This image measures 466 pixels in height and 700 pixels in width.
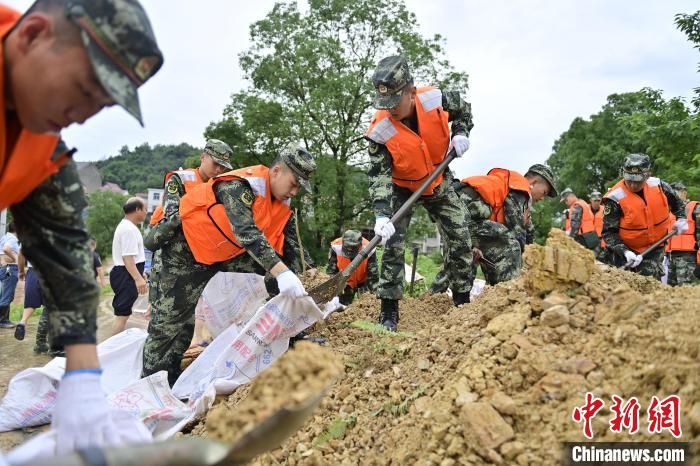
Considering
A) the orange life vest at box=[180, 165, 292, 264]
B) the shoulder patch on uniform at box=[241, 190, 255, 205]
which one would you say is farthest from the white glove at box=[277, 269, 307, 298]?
the shoulder patch on uniform at box=[241, 190, 255, 205]

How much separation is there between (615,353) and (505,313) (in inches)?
28.7

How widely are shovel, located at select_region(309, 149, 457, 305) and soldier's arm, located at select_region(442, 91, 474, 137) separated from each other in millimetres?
296

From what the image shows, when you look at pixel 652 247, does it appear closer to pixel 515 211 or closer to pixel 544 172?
pixel 544 172

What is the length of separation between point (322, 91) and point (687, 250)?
Answer: 1461 centimetres

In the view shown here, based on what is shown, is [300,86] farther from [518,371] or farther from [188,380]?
[518,371]

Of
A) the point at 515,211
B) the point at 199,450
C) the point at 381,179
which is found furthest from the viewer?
the point at 515,211

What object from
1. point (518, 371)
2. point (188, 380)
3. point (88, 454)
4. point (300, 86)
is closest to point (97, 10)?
point (88, 454)

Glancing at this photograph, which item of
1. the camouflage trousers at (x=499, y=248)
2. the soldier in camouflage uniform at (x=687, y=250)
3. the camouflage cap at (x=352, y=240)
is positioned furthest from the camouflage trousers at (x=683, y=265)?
the camouflage cap at (x=352, y=240)

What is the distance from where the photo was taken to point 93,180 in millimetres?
72812

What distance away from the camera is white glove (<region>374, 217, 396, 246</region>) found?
166 inches

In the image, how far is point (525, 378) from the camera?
7.15 ft

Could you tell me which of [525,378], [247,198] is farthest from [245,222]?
[525,378]

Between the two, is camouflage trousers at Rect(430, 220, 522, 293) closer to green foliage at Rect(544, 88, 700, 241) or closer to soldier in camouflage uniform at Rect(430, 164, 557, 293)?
soldier in camouflage uniform at Rect(430, 164, 557, 293)


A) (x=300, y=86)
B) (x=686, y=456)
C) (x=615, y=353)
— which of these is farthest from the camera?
(x=300, y=86)
